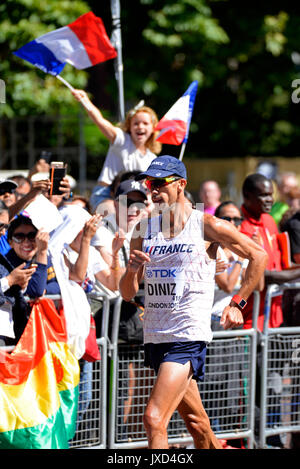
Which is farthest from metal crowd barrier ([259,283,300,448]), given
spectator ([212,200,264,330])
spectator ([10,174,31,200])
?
spectator ([10,174,31,200])

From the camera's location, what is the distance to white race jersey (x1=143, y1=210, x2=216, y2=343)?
521 centimetres

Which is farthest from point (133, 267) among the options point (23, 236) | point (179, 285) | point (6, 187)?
point (6, 187)

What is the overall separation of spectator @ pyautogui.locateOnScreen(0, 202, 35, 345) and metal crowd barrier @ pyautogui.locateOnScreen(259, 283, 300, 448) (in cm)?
214

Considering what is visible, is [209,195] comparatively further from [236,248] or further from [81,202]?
[236,248]

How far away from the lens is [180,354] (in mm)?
5145

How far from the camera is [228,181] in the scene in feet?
73.3

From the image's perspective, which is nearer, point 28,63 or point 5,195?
point 5,195

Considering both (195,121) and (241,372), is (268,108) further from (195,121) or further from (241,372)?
(241,372)

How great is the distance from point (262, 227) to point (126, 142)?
1636 mm

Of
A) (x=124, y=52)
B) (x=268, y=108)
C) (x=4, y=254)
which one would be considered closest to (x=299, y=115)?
(x=268, y=108)

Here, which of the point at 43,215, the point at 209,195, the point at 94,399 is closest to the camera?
the point at 43,215

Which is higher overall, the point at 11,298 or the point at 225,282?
the point at 225,282

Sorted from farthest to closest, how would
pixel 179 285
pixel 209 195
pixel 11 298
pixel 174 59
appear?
pixel 174 59 → pixel 209 195 → pixel 11 298 → pixel 179 285

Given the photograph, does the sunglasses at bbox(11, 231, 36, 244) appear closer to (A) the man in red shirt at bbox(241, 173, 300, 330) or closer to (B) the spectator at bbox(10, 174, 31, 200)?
(A) the man in red shirt at bbox(241, 173, 300, 330)
